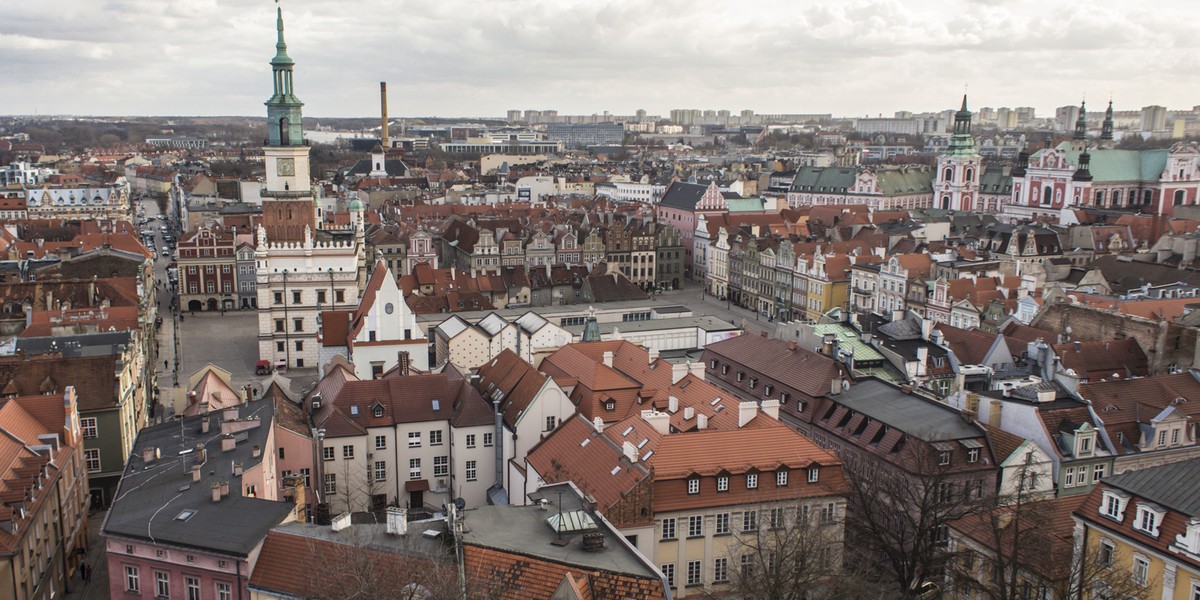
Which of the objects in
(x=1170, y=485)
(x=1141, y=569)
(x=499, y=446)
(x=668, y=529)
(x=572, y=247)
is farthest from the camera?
(x=572, y=247)

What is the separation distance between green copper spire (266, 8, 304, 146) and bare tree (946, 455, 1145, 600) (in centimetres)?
5725

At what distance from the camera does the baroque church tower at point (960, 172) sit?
139 meters

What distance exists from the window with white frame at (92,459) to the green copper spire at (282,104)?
34.8 metres

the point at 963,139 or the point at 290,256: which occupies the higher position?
the point at 963,139

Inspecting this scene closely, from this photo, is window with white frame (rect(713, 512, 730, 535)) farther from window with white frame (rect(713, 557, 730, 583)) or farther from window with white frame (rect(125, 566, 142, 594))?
window with white frame (rect(125, 566, 142, 594))

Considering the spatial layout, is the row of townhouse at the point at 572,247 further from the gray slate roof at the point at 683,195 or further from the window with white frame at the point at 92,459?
the window with white frame at the point at 92,459

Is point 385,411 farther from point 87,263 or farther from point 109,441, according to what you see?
point 87,263

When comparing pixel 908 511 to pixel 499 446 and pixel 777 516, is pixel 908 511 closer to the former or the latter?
pixel 777 516

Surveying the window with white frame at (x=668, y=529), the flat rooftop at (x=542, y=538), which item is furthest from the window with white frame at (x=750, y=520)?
the flat rooftop at (x=542, y=538)

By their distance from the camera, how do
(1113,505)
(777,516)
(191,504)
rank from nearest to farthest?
(191,504)
(1113,505)
(777,516)

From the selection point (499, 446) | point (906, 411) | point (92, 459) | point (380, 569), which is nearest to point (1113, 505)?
point (906, 411)

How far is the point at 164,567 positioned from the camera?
29.0 meters

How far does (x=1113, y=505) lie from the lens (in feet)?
101

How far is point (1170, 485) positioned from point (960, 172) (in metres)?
117
